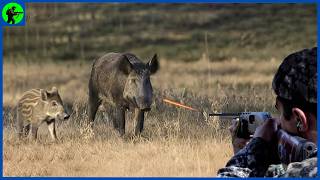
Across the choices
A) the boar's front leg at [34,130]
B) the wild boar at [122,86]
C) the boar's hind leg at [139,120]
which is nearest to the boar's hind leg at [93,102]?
the wild boar at [122,86]

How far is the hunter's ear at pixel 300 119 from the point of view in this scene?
2045 mm

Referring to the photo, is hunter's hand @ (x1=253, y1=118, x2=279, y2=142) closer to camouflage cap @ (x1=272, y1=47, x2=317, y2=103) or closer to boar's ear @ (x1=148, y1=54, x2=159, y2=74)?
camouflage cap @ (x1=272, y1=47, x2=317, y2=103)

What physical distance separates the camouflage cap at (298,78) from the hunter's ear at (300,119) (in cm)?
3

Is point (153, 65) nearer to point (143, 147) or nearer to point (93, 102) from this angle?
point (93, 102)

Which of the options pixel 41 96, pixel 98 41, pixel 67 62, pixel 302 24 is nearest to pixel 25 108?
pixel 41 96

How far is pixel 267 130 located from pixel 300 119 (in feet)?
0.81

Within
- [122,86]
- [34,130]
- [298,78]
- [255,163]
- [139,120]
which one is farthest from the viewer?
[122,86]

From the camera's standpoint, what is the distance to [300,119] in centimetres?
206

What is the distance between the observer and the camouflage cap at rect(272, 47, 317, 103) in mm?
2004

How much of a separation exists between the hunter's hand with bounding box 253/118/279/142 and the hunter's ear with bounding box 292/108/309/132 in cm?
18

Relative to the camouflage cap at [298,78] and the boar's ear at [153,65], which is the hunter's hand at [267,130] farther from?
the boar's ear at [153,65]

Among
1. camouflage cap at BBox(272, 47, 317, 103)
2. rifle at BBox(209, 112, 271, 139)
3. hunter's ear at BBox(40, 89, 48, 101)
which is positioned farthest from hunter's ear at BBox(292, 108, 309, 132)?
hunter's ear at BBox(40, 89, 48, 101)

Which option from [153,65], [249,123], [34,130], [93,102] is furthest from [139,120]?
[249,123]

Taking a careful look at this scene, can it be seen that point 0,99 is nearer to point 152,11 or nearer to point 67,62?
point 67,62
